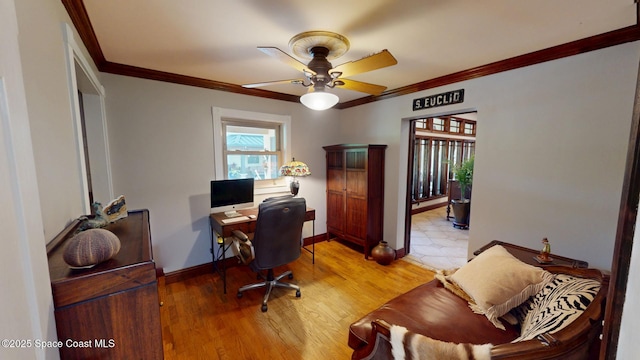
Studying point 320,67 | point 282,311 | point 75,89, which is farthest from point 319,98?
point 282,311

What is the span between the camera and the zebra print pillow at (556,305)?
99cm

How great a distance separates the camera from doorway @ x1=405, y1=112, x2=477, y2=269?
3621 mm

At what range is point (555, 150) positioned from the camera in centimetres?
202

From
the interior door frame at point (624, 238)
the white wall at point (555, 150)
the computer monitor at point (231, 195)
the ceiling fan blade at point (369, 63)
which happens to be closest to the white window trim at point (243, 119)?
the computer monitor at point (231, 195)

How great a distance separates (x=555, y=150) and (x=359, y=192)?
2.02m

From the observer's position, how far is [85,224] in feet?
3.97

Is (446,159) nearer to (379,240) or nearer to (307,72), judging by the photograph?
(379,240)

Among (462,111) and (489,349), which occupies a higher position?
(462,111)

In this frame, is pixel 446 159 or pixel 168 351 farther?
pixel 446 159

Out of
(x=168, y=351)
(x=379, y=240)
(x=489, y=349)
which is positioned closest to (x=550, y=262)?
(x=489, y=349)

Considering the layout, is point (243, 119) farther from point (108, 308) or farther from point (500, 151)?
point (500, 151)

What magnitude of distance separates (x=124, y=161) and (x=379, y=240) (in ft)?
10.6

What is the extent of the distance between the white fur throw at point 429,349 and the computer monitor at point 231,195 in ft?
7.69

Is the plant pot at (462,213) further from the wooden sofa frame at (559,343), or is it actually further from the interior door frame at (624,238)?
the interior door frame at (624,238)
